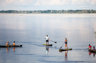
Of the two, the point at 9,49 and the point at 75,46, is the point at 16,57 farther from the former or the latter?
the point at 75,46

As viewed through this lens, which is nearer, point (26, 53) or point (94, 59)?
point (94, 59)

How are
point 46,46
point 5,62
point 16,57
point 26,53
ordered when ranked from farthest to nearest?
point 46,46 < point 26,53 < point 16,57 < point 5,62

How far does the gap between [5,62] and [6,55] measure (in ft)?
12.3

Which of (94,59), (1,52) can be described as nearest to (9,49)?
(1,52)

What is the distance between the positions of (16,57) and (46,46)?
9.26 meters

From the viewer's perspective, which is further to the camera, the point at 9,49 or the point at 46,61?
the point at 9,49

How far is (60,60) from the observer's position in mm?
39781

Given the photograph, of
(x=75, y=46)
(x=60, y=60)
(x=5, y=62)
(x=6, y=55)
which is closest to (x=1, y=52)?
(x=6, y=55)

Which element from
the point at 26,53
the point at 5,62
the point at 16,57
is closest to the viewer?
the point at 5,62

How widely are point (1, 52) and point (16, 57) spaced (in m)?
3.63

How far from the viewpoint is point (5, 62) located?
38656 millimetres

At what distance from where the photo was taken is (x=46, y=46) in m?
49.8

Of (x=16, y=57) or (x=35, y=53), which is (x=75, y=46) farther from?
(x=16, y=57)

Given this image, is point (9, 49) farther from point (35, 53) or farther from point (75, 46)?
point (75, 46)
